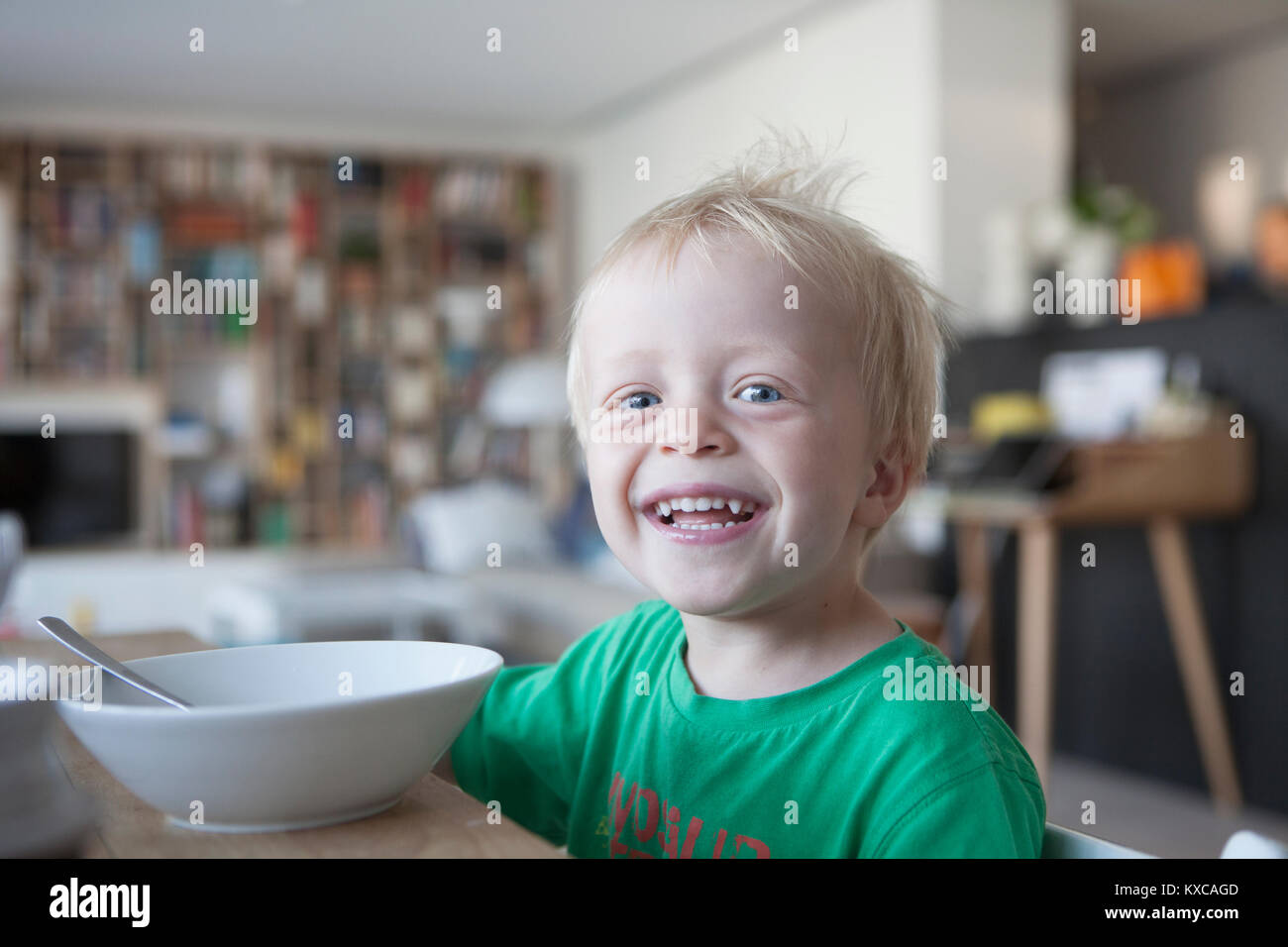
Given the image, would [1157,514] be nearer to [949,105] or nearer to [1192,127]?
[949,105]

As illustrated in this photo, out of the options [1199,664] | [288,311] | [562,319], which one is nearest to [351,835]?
[562,319]

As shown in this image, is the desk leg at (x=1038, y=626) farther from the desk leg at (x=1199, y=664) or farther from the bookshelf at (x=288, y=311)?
the bookshelf at (x=288, y=311)

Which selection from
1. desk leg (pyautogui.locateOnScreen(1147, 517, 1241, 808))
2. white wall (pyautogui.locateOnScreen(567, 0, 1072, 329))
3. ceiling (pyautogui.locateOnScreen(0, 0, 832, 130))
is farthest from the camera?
ceiling (pyautogui.locateOnScreen(0, 0, 832, 130))

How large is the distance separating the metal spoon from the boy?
211 mm

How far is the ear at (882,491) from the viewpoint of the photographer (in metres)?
0.61

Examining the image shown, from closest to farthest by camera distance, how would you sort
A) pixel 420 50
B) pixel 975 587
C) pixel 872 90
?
pixel 975 587 → pixel 872 90 → pixel 420 50

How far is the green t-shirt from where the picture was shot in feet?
1.58

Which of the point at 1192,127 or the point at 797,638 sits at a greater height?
the point at 1192,127

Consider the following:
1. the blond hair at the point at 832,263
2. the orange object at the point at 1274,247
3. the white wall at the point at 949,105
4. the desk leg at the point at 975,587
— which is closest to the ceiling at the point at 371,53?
the white wall at the point at 949,105

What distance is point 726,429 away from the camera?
516 mm

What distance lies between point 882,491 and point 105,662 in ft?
1.24

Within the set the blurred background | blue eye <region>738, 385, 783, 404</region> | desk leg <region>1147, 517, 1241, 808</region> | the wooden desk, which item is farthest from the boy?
desk leg <region>1147, 517, 1241, 808</region>

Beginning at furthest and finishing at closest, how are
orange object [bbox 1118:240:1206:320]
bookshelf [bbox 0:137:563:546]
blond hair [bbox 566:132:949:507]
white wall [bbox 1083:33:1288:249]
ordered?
bookshelf [bbox 0:137:563:546]
white wall [bbox 1083:33:1288:249]
orange object [bbox 1118:240:1206:320]
blond hair [bbox 566:132:949:507]

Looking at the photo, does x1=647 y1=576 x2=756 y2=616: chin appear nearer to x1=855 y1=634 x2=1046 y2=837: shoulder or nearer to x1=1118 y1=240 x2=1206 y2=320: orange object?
x1=855 y1=634 x2=1046 y2=837: shoulder
